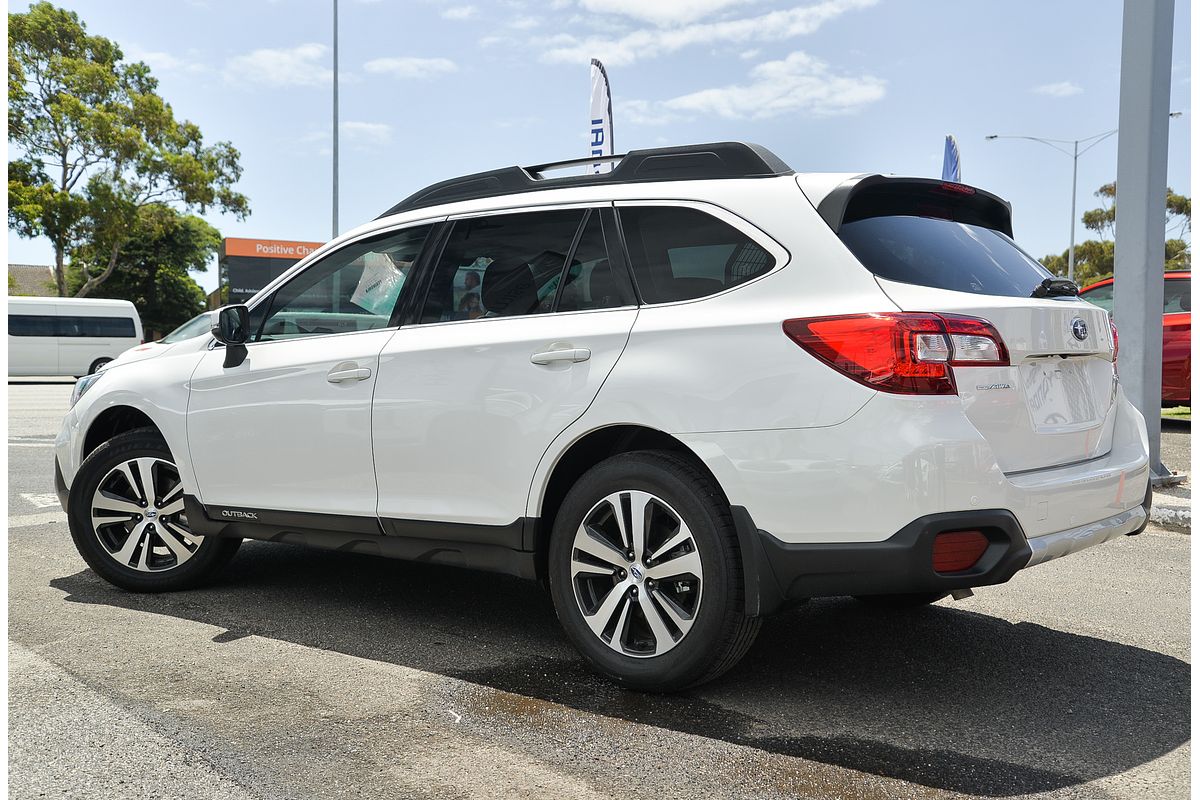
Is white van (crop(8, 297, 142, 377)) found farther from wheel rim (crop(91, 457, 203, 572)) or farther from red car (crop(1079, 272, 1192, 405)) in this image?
wheel rim (crop(91, 457, 203, 572))

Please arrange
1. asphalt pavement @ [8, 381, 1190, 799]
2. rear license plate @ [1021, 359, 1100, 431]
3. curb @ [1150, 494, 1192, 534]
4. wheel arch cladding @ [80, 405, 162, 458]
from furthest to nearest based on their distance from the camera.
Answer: curb @ [1150, 494, 1192, 534] < wheel arch cladding @ [80, 405, 162, 458] < rear license plate @ [1021, 359, 1100, 431] < asphalt pavement @ [8, 381, 1190, 799]

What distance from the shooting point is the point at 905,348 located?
3236mm

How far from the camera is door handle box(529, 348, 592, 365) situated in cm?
382

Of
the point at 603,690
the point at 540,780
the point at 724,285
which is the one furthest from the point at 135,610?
the point at 724,285

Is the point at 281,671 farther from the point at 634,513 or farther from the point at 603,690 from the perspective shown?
the point at 634,513

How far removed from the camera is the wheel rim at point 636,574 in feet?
11.8

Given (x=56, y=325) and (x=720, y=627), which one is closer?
(x=720, y=627)

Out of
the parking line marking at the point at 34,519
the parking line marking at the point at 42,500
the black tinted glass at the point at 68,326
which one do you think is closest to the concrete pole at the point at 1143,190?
the parking line marking at the point at 34,519

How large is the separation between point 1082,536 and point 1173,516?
460 centimetres

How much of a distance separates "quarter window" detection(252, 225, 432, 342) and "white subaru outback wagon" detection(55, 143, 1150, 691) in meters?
0.01

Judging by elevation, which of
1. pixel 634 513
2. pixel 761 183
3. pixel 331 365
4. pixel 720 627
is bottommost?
pixel 720 627

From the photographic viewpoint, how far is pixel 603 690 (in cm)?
381

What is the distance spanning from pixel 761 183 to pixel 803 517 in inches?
47.3

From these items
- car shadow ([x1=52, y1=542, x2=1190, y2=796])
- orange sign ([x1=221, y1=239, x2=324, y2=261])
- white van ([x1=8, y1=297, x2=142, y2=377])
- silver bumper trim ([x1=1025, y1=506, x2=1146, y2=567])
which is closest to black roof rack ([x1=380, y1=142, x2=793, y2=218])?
silver bumper trim ([x1=1025, y1=506, x2=1146, y2=567])
